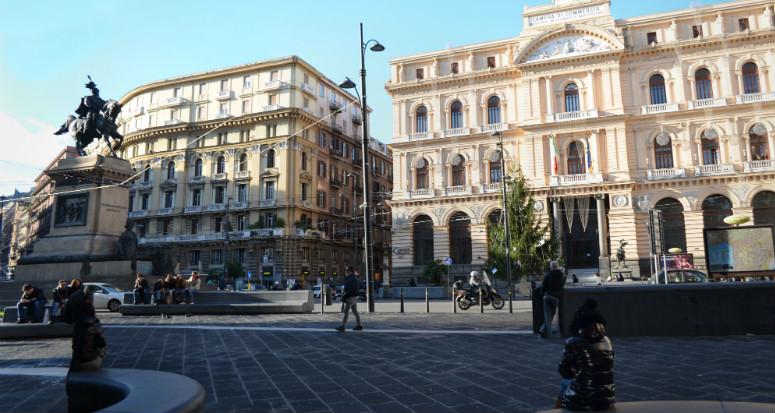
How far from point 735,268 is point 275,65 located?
48.8 m

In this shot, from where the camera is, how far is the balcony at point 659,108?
120ft

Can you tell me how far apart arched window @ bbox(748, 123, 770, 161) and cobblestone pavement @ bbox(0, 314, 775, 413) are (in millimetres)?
32647

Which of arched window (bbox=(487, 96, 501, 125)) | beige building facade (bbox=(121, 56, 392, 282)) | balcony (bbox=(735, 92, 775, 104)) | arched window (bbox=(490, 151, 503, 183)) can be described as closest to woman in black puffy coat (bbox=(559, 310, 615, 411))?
arched window (bbox=(490, 151, 503, 183))

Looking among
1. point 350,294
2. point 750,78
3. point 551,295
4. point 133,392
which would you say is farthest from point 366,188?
point 750,78

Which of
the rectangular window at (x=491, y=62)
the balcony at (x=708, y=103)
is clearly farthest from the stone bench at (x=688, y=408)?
the rectangular window at (x=491, y=62)

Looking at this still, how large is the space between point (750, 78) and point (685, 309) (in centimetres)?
3471

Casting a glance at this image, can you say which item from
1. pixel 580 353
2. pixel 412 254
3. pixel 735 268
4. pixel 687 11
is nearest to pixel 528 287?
pixel 412 254

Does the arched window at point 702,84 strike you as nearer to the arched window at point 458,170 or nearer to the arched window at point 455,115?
the arched window at point 455,115

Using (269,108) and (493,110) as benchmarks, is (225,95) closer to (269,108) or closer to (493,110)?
(269,108)

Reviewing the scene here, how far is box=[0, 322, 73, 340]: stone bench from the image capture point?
36.2ft

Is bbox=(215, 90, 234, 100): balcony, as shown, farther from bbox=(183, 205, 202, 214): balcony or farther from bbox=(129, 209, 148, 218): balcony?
bbox=(129, 209, 148, 218): balcony

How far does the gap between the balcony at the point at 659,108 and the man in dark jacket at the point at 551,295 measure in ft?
107

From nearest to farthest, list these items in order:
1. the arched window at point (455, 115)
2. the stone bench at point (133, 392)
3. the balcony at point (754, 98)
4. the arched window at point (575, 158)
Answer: the stone bench at point (133, 392)
the balcony at point (754, 98)
the arched window at point (575, 158)
the arched window at point (455, 115)

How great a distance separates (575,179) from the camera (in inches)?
1475
